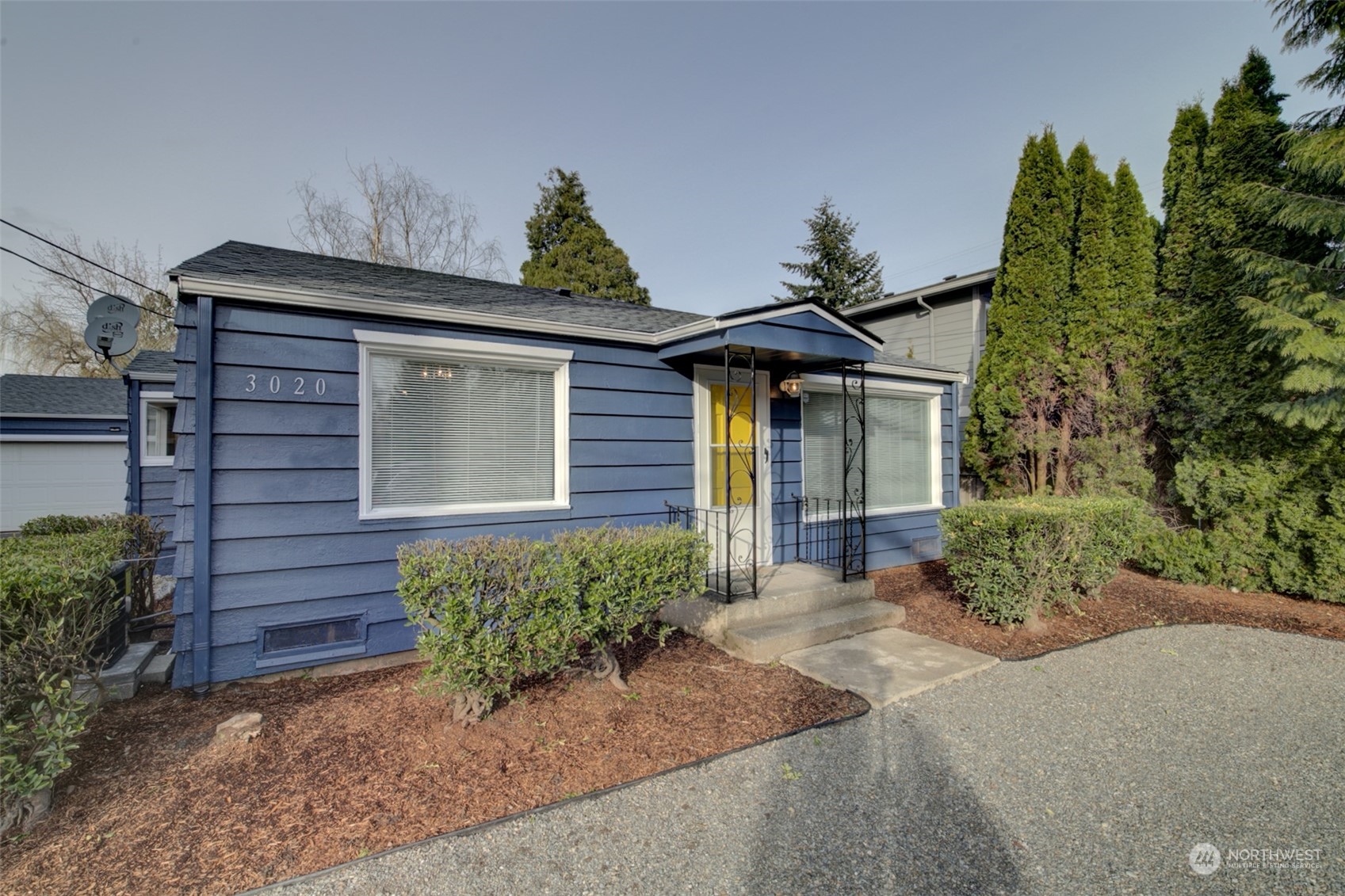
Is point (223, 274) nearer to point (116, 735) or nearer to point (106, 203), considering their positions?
point (116, 735)

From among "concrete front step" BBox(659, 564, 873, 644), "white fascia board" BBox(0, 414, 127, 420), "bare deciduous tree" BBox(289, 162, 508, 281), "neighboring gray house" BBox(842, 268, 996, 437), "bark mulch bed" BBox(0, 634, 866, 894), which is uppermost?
"bare deciduous tree" BBox(289, 162, 508, 281)

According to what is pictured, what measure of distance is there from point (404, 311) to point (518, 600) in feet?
7.67

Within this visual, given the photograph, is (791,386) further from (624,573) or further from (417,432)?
(417,432)

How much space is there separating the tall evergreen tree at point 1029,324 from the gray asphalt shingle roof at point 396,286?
4.72 meters

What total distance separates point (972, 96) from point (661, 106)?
4.48 m

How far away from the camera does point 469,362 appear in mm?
4344

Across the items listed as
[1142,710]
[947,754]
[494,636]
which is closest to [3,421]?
[494,636]

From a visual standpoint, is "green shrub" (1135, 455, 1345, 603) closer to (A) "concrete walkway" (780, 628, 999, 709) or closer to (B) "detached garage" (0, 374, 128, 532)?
(A) "concrete walkway" (780, 628, 999, 709)

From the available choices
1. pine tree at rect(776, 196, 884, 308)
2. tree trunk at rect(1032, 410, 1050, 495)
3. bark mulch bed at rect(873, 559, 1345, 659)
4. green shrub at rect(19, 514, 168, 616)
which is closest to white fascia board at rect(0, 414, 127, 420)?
green shrub at rect(19, 514, 168, 616)

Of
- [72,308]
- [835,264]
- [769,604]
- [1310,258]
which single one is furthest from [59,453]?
[835,264]

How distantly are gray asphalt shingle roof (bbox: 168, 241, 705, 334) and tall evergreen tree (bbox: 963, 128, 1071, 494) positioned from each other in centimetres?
472

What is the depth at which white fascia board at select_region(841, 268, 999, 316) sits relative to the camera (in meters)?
9.73

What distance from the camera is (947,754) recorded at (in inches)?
112

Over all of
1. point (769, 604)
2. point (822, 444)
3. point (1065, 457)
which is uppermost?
point (822, 444)
